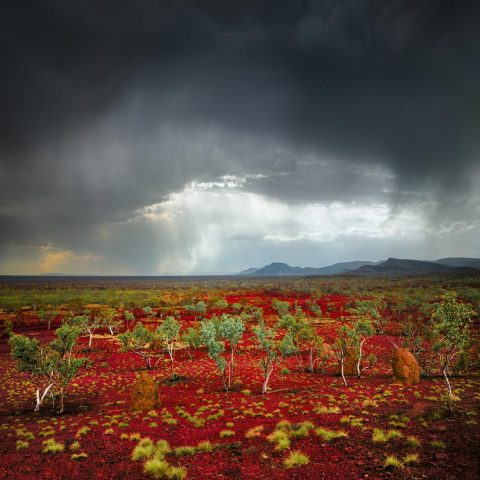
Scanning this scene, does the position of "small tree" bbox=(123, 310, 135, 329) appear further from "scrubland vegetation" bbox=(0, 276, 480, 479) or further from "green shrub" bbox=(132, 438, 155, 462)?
"green shrub" bbox=(132, 438, 155, 462)

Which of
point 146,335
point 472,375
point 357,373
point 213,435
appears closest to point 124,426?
point 213,435

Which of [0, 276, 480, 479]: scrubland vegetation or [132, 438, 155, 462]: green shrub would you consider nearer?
[0, 276, 480, 479]: scrubland vegetation

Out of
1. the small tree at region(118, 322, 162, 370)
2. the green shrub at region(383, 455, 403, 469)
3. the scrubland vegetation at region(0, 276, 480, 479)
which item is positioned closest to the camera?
the green shrub at region(383, 455, 403, 469)

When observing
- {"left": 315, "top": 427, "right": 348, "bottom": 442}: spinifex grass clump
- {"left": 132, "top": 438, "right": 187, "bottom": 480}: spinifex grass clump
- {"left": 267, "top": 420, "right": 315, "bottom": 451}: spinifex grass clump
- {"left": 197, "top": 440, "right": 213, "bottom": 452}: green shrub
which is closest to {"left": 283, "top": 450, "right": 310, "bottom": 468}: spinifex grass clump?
{"left": 267, "top": 420, "right": 315, "bottom": 451}: spinifex grass clump

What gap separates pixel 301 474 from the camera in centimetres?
1488

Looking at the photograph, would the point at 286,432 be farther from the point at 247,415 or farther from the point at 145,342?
the point at 145,342

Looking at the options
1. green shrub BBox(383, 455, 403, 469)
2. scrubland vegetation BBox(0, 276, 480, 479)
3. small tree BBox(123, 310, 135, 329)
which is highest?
green shrub BBox(383, 455, 403, 469)

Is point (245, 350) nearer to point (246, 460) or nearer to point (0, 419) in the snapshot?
point (0, 419)

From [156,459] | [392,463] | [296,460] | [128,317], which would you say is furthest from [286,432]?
[128,317]

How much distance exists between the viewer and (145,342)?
186ft

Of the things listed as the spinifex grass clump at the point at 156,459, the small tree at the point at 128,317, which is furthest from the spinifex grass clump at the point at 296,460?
the small tree at the point at 128,317

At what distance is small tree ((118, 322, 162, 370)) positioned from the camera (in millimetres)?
48244

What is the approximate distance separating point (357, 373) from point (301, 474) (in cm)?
2435

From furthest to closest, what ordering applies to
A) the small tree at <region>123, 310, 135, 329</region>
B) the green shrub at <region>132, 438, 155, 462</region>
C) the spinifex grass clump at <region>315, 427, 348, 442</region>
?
the small tree at <region>123, 310, 135, 329</region> < the spinifex grass clump at <region>315, 427, 348, 442</region> < the green shrub at <region>132, 438, 155, 462</region>
